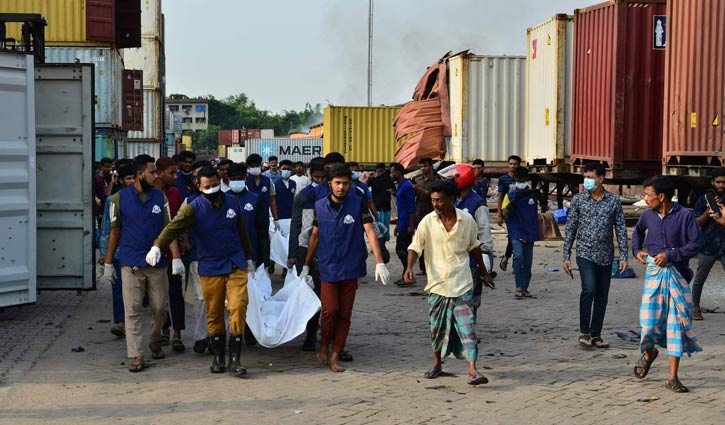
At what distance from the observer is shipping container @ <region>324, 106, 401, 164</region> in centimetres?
3822

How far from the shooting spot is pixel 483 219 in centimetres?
891

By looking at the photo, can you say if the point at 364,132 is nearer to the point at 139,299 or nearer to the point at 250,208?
the point at 250,208

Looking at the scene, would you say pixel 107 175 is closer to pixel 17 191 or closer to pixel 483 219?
pixel 17 191

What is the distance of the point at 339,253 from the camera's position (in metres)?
8.07

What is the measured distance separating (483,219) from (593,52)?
10.8 m

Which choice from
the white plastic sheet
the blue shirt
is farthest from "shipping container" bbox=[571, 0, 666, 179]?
the white plastic sheet

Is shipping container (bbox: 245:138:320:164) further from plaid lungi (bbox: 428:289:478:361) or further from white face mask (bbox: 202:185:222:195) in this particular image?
plaid lungi (bbox: 428:289:478:361)

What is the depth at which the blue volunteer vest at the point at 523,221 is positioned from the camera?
11977 millimetres

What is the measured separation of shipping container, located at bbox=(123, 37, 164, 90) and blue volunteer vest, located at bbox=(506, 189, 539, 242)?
108ft

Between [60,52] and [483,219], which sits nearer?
[483,219]

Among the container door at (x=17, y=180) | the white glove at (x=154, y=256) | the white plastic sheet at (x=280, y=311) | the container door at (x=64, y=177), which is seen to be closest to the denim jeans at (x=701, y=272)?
the white plastic sheet at (x=280, y=311)

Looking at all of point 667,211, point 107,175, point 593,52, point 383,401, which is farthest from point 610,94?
point 383,401

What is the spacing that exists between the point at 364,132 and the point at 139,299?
3038 centimetres

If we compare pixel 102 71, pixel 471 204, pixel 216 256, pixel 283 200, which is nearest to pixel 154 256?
pixel 216 256
